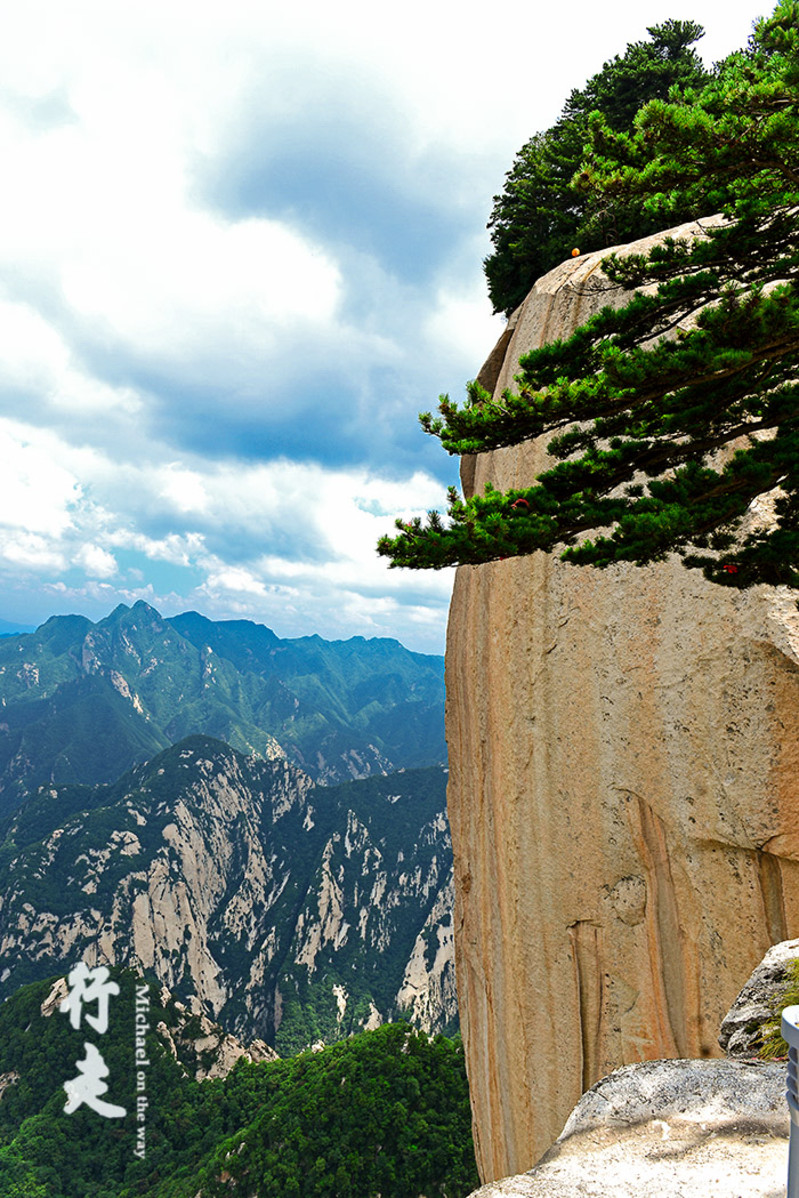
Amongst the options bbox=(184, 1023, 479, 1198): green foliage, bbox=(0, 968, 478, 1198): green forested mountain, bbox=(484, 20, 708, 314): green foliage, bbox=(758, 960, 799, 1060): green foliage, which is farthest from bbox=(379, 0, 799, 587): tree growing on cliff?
bbox=(0, 968, 478, 1198): green forested mountain

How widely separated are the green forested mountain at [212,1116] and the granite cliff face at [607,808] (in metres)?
41.2

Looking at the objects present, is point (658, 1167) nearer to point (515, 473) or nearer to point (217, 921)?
point (515, 473)

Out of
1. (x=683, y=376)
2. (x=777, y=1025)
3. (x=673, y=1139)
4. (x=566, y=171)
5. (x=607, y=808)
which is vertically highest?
(x=566, y=171)

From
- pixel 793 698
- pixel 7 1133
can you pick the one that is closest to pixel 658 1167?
pixel 793 698

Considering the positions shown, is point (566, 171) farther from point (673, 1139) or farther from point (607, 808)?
point (673, 1139)

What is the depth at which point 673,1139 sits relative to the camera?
10.6 ft

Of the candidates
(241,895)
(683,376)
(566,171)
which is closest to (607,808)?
(683,376)

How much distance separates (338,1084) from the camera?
164 feet

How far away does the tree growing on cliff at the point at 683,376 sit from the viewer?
4035 mm

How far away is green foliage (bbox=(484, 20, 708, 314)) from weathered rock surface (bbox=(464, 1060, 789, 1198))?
14068mm

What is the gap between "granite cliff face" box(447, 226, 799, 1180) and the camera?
22.8ft

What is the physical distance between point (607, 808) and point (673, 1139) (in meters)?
5.47

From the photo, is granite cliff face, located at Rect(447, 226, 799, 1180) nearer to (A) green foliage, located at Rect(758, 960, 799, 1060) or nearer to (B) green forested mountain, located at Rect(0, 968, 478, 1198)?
(A) green foliage, located at Rect(758, 960, 799, 1060)

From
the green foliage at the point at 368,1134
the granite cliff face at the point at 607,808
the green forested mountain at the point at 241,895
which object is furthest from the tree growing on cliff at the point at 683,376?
the green forested mountain at the point at 241,895
